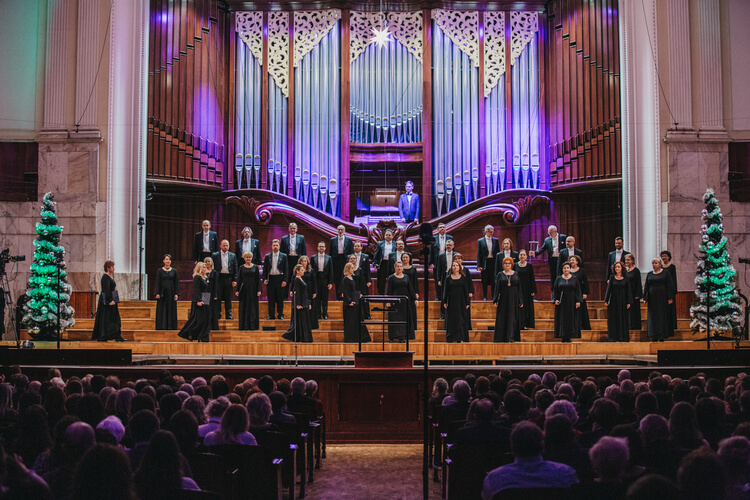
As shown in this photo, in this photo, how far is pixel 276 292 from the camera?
11891mm

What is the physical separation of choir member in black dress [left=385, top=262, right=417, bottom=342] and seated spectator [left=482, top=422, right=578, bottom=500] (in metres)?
7.36

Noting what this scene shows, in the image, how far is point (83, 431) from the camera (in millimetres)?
3404

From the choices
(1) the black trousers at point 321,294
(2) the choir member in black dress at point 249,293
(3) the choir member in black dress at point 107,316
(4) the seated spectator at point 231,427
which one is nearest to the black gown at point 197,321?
(2) the choir member in black dress at point 249,293

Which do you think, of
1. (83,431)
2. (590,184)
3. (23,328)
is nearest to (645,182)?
(590,184)

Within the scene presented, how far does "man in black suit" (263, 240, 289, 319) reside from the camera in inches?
463

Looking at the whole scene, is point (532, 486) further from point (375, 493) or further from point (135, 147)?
point (135, 147)

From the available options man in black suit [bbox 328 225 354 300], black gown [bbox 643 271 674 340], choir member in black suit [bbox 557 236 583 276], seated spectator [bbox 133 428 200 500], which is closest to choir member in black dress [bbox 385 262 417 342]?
man in black suit [bbox 328 225 354 300]

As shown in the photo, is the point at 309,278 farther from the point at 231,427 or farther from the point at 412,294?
the point at 231,427

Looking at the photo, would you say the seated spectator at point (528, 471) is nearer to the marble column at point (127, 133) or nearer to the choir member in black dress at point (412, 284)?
the choir member in black dress at point (412, 284)

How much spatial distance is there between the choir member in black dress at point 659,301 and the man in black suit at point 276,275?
5.19m

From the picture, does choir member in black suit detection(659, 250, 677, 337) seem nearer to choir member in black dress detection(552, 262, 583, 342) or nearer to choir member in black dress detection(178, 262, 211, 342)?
choir member in black dress detection(552, 262, 583, 342)

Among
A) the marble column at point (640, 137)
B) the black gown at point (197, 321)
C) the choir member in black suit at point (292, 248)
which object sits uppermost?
the marble column at point (640, 137)

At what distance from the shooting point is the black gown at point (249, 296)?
1136cm

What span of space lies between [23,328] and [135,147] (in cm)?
377
